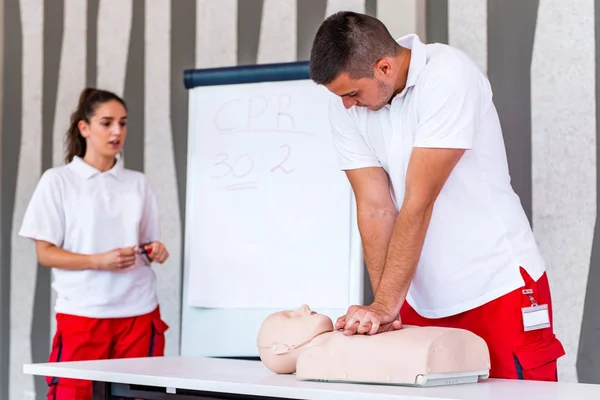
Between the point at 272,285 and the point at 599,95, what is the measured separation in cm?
127

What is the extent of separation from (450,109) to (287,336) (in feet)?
1.87

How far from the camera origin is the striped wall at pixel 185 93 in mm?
2889

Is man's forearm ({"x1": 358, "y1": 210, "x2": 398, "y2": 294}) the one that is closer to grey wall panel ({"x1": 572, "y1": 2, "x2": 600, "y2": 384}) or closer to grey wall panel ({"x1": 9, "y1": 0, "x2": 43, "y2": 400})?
grey wall panel ({"x1": 572, "y1": 2, "x2": 600, "y2": 384})

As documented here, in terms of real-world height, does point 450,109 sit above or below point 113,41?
below

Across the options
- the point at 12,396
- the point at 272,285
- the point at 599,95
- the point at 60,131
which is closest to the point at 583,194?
the point at 599,95

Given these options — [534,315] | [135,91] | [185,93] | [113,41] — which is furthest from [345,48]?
[113,41]

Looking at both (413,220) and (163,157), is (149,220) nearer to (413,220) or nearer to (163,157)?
(163,157)

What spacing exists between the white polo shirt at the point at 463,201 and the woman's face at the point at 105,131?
138 cm

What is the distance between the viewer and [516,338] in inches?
71.1

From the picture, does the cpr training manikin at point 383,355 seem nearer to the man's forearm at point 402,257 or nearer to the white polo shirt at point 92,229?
the man's forearm at point 402,257

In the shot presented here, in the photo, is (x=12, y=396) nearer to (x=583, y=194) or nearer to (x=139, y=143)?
(x=139, y=143)

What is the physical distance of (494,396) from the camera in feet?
4.51

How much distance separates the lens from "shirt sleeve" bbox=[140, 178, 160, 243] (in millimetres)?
3135

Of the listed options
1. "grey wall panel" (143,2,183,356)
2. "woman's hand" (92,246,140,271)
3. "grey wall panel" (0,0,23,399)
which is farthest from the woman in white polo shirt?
"grey wall panel" (0,0,23,399)
